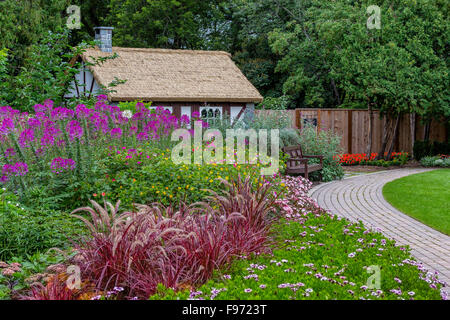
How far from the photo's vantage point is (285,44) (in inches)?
841

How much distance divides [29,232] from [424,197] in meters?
7.75

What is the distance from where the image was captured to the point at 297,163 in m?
11.6

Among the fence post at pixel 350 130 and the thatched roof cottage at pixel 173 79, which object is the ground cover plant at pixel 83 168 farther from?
the fence post at pixel 350 130

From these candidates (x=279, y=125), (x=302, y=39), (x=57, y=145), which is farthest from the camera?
(x=302, y=39)

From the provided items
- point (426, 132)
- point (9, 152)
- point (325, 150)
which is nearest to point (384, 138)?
point (426, 132)

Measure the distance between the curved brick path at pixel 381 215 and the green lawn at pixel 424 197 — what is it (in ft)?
0.56

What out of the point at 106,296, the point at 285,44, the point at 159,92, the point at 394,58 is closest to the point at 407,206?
the point at 106,296

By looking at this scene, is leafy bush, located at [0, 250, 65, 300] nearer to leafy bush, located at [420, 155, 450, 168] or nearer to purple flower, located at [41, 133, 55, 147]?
purple flower, located at [41, 133, 55, 147]

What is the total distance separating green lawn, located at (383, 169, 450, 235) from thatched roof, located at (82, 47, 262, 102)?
8.89 meters

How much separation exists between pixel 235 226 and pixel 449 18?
48.1ft

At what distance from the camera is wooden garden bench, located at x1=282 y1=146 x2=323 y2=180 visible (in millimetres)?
10953

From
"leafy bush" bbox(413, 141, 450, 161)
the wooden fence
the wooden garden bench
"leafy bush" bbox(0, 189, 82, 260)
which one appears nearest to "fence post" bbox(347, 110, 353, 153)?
the wooden fence

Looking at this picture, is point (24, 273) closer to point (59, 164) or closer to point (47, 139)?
point (59, 164)

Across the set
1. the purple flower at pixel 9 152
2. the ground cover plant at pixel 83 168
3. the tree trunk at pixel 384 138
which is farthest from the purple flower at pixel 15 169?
the tree trunk at pixel 384 138
